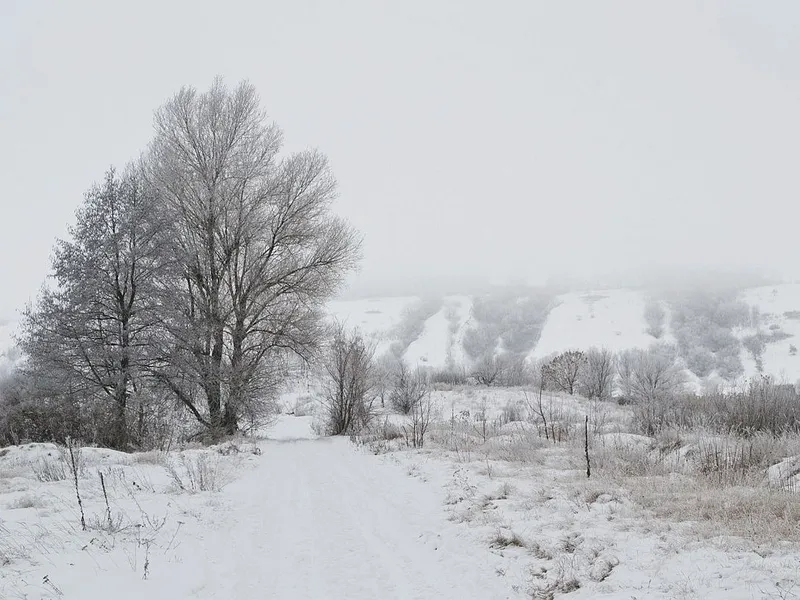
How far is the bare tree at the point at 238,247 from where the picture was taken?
16.2 meters

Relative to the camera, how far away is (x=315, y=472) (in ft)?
31.2

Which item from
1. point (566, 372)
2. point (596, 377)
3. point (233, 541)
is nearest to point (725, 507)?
point (233, 541)

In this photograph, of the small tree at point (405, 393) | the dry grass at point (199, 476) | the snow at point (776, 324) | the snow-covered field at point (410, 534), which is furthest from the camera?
the snow at point (776, 324)

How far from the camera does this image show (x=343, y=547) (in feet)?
16.7

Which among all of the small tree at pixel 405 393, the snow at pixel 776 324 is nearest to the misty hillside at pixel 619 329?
the snow at pixel 776 324

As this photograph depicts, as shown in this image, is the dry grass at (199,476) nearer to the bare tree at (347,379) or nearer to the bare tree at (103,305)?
the bare tree at (103,305)

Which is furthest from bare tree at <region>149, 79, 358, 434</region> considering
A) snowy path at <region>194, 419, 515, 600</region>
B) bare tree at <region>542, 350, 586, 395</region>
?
bare tree at <region>542, 350, 586, 395</region>

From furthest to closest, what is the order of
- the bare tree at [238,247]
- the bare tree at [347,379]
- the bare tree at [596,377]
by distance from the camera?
the bare tree at [596,377] < the bare tree at [347,379] < the bare tree at [238,247]

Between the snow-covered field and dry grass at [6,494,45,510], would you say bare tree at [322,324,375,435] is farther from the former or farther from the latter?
dry grass at [6,494,45,510]

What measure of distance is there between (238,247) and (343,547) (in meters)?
13.8

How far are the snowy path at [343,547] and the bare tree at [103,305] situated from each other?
883 centimetres

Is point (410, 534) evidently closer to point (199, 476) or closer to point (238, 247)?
point (199, 476)

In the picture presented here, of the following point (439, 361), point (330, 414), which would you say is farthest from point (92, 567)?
point (439, 361)

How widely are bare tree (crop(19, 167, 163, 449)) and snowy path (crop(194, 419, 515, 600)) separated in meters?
8.83
